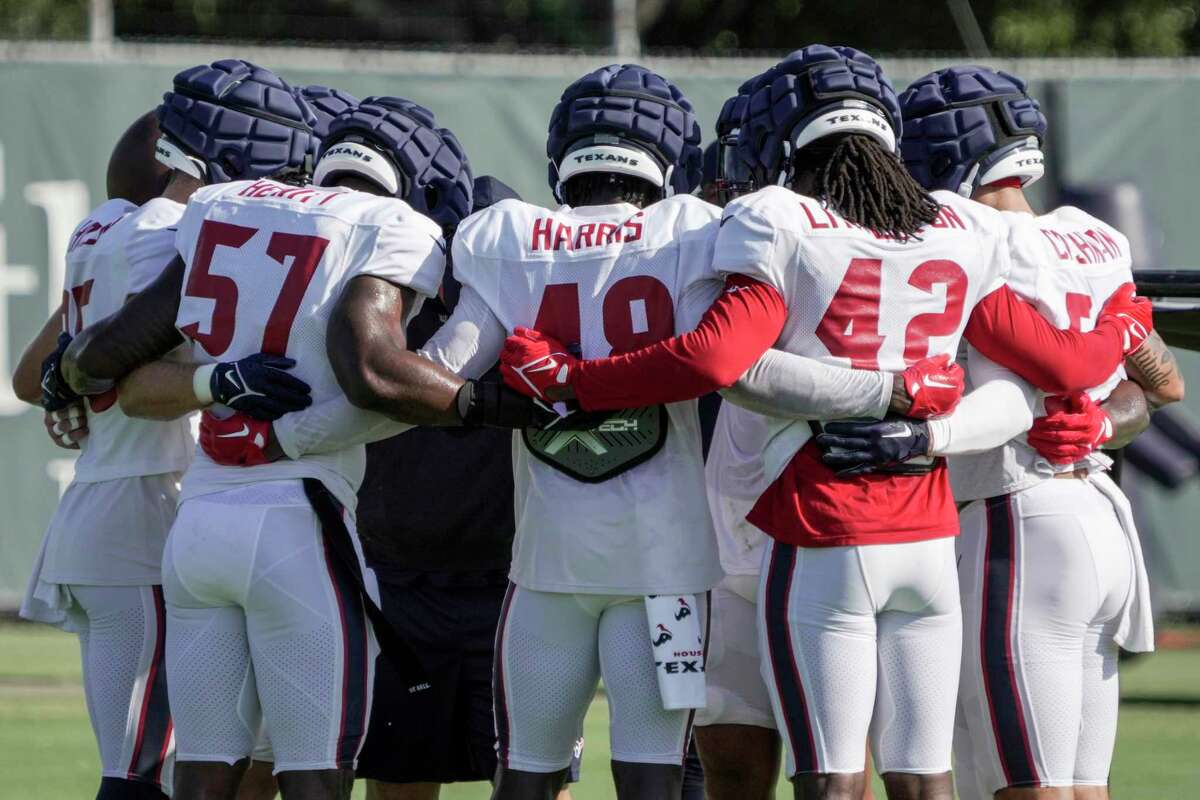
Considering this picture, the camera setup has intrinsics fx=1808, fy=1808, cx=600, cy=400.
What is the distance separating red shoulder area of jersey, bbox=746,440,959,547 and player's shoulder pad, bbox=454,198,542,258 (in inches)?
31.4

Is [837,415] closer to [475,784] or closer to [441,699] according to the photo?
[441,699]

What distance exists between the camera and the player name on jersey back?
392 cm

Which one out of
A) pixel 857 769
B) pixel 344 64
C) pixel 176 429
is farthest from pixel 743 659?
pixel 344 64

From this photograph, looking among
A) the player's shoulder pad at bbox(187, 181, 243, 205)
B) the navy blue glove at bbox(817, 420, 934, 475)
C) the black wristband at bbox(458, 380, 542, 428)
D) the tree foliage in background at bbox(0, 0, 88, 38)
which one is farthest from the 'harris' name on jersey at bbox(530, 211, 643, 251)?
the tree foliage in background at bbox(0, 0, 88, 38)

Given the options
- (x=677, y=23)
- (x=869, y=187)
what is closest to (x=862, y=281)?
(x=869, y=187)

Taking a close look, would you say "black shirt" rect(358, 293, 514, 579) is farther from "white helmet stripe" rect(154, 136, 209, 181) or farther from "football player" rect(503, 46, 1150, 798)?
"football player" rect(503, 46, 1150, 798)

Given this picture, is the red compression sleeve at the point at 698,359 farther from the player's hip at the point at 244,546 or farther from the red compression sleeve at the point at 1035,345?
the player's hip at the point at 244,546

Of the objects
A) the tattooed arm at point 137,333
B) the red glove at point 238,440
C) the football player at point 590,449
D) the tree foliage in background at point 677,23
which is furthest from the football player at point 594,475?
the tree foliage in background at point 677,23

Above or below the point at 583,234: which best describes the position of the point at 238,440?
below

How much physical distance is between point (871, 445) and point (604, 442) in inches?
23.2

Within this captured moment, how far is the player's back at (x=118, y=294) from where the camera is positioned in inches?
175

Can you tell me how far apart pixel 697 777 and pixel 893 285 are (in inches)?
73.8

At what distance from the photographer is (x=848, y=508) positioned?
3947 millimetres

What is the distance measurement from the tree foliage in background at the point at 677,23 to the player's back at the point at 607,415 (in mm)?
12160
